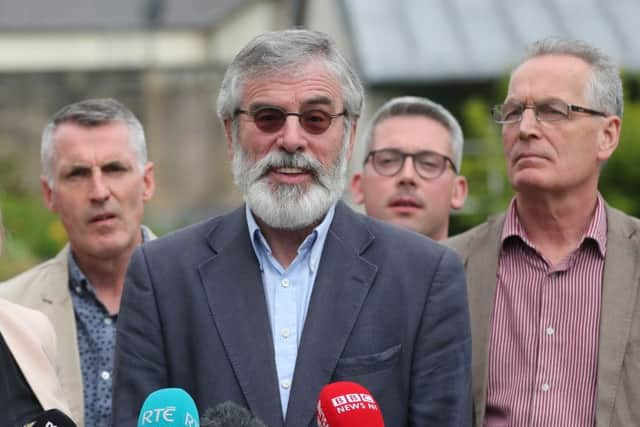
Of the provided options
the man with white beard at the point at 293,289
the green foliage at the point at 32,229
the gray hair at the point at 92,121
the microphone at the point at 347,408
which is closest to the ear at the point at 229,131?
the man with white beard at the point at 293,289

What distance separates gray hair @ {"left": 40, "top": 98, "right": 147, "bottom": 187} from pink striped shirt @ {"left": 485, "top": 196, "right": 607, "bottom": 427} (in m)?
1.84

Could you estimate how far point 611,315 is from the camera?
482 centimetres

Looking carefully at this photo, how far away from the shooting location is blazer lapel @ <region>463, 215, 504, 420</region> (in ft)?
16.0

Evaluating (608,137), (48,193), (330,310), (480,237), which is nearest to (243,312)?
(330,310)

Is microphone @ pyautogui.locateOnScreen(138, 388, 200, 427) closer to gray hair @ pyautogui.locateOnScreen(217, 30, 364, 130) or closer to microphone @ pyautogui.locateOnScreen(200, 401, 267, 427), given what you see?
microphone @ pyautogui.locateOnScreen(200, 401, 267, 427)

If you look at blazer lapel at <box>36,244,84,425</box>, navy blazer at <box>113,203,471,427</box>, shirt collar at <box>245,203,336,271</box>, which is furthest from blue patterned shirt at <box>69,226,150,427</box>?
shirt collar at <box>245,203,336,271</box>

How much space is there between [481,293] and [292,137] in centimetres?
122

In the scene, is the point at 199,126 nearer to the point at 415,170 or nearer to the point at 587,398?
the point at 415,170

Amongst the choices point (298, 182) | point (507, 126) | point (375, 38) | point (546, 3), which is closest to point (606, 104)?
point (507, 126)

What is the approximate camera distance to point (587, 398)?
4762 millimetres

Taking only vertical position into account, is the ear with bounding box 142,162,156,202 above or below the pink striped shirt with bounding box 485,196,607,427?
above

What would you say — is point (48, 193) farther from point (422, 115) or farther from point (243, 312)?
point (243, 312)

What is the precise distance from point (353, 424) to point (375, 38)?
21.6 metres

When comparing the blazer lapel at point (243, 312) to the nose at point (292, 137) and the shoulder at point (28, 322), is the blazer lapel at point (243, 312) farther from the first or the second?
the shoulder at point (28, 322)
